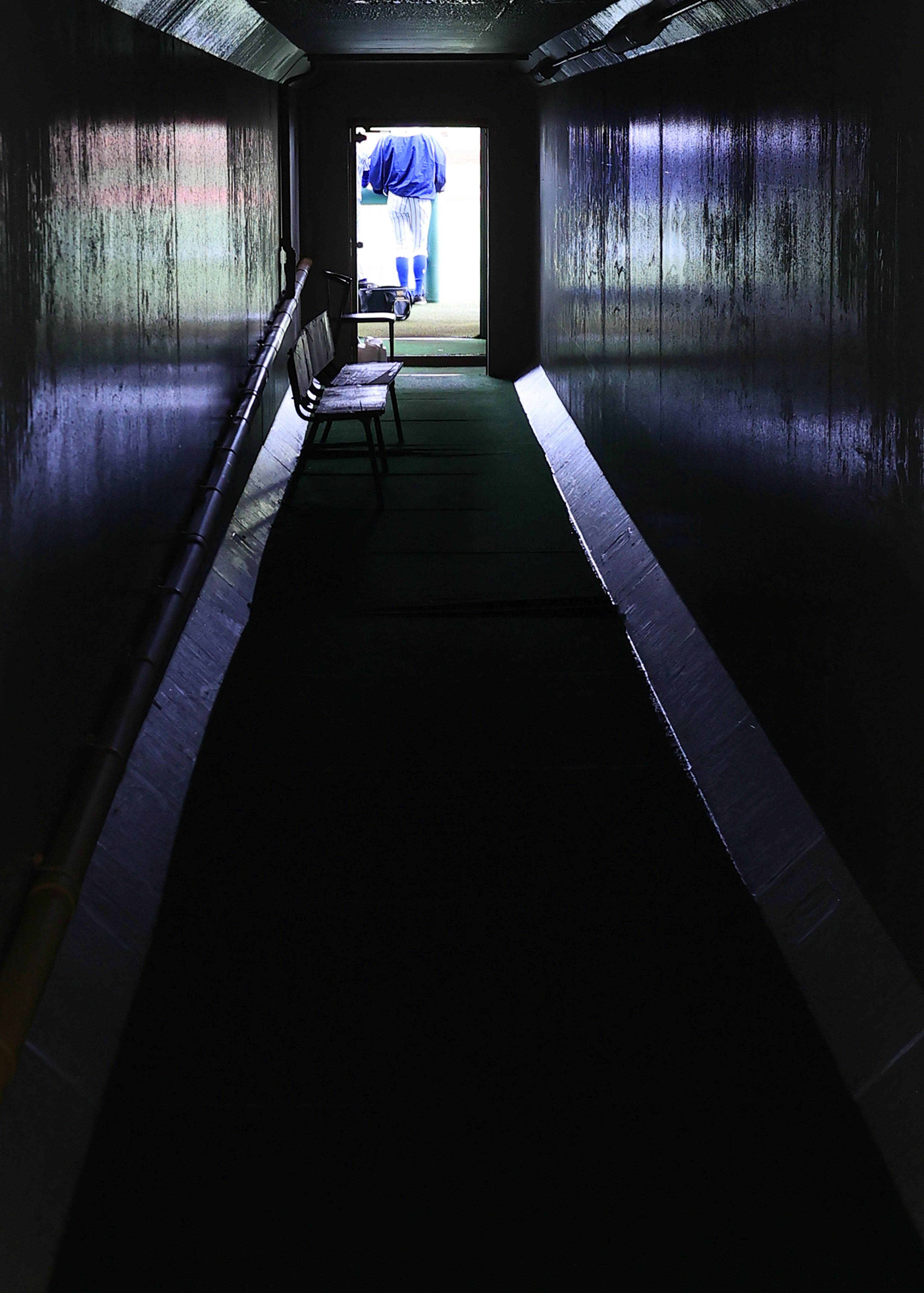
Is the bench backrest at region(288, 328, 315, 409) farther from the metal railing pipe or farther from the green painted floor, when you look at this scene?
the green painted floor

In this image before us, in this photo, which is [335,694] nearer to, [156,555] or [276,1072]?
[156,555]

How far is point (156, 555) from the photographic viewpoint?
5.33m

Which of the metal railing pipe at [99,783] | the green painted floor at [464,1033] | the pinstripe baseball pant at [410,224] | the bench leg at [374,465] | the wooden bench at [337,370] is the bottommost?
the green painted floor at [464,1033]

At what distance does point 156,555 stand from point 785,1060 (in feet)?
10.1

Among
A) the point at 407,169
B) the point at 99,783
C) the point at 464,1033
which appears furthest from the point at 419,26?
the point at 407,169

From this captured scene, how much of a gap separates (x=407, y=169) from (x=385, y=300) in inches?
194

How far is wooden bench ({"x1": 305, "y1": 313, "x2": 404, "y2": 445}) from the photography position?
9.90m

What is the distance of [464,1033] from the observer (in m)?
3.33

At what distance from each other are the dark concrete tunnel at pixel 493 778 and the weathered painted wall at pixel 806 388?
20mm

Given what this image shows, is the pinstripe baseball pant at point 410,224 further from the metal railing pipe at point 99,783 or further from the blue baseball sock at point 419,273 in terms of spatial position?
the metal railing pipe at point 99,783

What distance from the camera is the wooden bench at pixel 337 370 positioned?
9898mm

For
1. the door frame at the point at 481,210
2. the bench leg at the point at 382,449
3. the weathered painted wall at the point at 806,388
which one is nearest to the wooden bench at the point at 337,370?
the bench leg at the point at 382,449

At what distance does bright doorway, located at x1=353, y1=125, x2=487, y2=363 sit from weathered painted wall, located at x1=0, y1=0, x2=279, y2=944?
12.4 m

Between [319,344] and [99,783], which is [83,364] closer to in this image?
[99,783]
